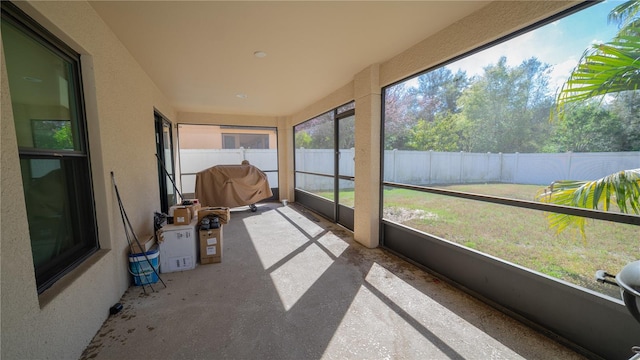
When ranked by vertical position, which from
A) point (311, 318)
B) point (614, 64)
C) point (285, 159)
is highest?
point (614, 64)

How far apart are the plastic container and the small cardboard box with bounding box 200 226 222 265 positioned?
51 centimetres

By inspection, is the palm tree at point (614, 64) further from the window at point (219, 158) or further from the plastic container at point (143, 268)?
the window at point (219, 158)

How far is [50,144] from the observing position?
5.02ft

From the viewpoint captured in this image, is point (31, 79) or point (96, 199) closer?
point (31, 79)

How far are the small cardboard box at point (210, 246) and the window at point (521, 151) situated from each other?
254 cm

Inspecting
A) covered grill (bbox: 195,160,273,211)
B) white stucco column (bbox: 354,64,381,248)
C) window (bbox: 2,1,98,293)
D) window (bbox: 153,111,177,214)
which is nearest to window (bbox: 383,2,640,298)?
white stucco column (bbox: 354,64,381,248)

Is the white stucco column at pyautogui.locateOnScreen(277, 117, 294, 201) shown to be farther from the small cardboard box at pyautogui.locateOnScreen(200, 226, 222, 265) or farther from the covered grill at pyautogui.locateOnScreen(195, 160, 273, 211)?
the small cardboard box at pyautogui.locateOnScreen(200, 226, 222, 265)

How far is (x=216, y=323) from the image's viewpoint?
1.90 m

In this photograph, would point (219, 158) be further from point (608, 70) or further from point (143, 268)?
point (608, 70)

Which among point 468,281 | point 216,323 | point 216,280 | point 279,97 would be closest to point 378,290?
point 468,281

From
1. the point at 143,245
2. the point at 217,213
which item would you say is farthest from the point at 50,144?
the point at 217,213

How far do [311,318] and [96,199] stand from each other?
2.08 meters

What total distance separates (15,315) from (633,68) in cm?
349

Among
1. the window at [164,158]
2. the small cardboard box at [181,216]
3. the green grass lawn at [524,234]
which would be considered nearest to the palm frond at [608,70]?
the green grass lawn at [524,234]
